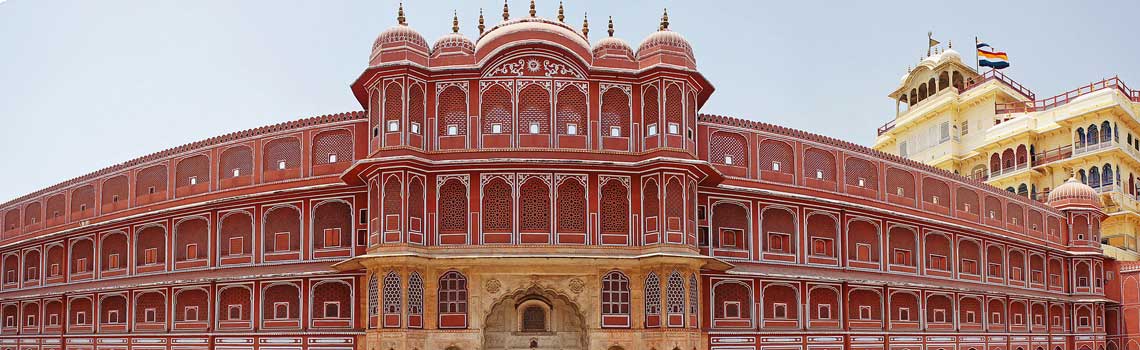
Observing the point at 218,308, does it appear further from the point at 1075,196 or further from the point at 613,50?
the point at 1075,196

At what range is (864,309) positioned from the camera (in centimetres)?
4050

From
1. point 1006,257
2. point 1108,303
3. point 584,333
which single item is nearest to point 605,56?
point 584,333

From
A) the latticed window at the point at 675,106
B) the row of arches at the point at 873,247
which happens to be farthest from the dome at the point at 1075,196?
the latticed window at the point at 675,106

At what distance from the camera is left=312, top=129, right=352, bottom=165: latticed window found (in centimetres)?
3597

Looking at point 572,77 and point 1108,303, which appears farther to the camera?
point 1108,303

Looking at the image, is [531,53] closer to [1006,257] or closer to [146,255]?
[146,255]

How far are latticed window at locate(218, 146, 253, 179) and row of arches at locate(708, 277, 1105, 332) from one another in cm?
1671

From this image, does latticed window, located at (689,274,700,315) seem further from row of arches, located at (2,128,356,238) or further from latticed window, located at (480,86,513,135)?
row of arches, located at (2,128,356,238)

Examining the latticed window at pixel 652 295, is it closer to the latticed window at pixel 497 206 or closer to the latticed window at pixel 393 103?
the latticed window at pixel 497 206

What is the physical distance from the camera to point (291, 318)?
36188mm

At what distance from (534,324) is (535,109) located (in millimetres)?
6734

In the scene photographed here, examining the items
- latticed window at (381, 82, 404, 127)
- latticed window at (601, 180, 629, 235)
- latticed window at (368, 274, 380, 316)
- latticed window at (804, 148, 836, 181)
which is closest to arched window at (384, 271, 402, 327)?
latticed window at (368, 274, 380, 316)

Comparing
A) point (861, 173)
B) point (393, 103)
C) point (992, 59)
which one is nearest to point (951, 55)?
point (992, 59)

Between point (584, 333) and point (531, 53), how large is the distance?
879 centimetres
